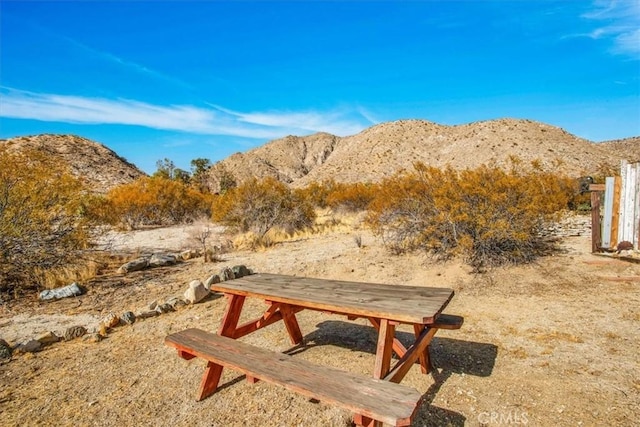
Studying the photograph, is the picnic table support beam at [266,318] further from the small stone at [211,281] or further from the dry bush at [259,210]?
the dry bush at [259,210]

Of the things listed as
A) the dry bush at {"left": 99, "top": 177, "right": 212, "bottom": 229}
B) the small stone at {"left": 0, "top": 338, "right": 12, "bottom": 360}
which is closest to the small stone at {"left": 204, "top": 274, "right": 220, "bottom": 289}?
the small stone at {"left": 0, "top": 338, "right": 12, "bottom": 360}

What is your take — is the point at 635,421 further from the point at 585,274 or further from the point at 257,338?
the point at 585,274

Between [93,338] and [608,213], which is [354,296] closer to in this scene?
[93,338]

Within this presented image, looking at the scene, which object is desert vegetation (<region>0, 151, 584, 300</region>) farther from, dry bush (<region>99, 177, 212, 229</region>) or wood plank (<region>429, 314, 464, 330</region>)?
dry bush (<region>99, 177, 212, 229</region>)

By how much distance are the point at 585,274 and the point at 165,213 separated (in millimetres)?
18006

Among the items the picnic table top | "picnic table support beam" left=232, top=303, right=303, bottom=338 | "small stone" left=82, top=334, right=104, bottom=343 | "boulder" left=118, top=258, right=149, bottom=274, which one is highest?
the picnic table top

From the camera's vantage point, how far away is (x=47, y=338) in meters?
4.27

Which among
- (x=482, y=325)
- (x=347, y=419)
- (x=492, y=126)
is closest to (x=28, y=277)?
(x=347, y=419)

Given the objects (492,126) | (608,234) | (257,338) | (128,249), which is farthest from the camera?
(492,126)

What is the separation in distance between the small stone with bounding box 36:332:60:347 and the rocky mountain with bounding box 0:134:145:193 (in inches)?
1249

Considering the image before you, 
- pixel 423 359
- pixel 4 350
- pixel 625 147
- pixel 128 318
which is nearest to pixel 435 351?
pixel 423 359

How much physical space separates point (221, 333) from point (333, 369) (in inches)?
58.4

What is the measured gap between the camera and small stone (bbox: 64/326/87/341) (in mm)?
4430

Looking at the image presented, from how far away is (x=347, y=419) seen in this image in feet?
8.71
